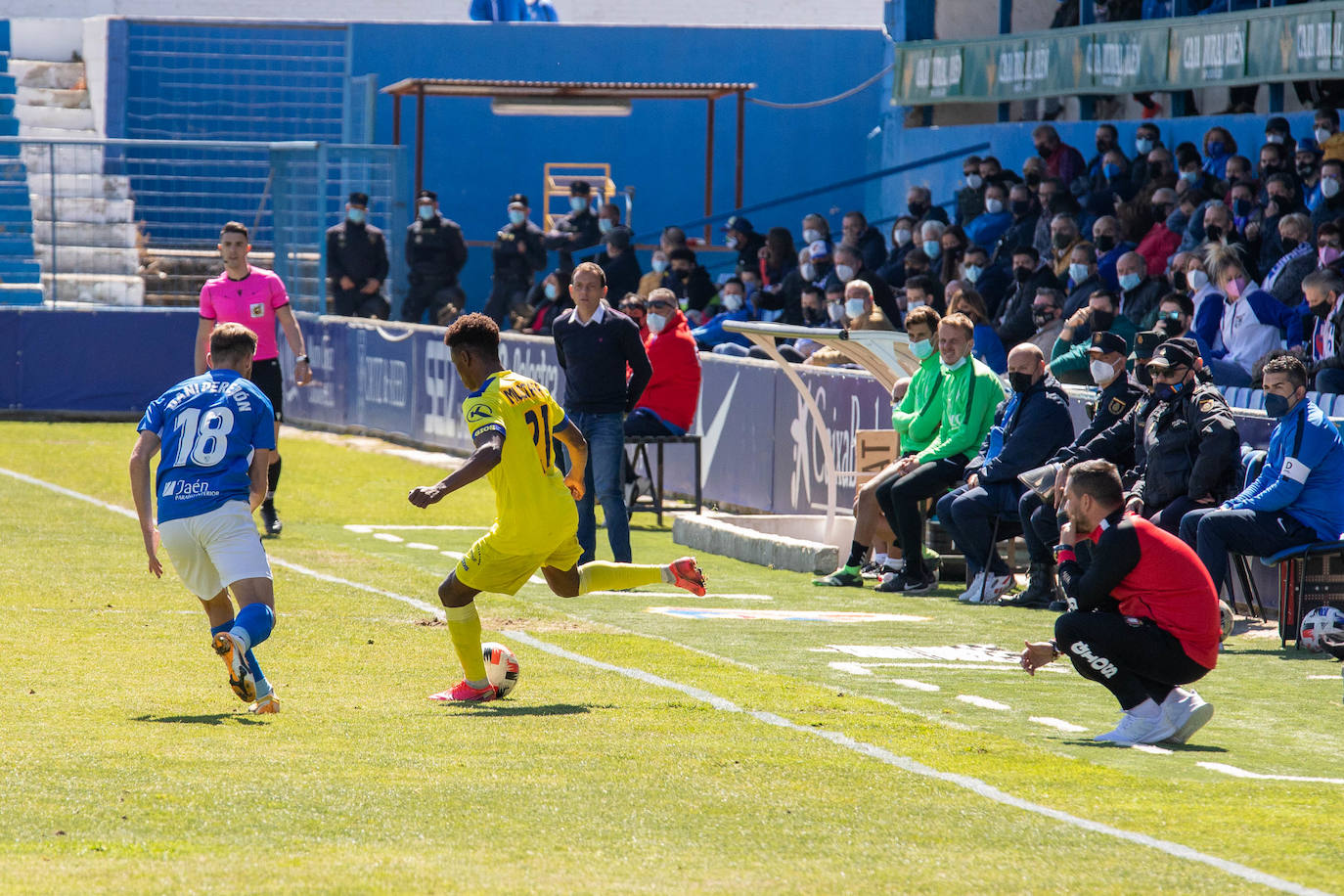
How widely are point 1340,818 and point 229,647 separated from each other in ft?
13.5

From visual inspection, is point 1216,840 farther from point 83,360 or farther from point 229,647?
point 83,360

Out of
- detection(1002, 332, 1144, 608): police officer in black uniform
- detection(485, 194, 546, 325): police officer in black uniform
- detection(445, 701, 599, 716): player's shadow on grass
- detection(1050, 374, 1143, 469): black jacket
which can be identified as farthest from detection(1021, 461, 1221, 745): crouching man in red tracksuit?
detection(485, 194, 546, 325): police officer in black uniform

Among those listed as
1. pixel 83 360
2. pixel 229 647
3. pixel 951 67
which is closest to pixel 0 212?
pixel 83 360

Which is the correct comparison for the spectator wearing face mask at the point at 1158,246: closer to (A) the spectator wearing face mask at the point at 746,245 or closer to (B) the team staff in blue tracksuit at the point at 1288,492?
(A) the spectator wearing face mask at the point at 746,245

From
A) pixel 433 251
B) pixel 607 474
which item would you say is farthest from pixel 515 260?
pixel 607 474

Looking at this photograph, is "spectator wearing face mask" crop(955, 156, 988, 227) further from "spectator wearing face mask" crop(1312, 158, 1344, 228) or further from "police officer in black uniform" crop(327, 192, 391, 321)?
"police officer in black uniform" crop(327, 192, 391, 321)

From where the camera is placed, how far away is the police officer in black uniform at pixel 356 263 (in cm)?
2683

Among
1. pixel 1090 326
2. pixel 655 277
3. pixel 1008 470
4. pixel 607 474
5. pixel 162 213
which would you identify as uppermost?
pixel 162 213

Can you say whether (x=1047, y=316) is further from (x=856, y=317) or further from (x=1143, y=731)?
(x=1143, y=731)

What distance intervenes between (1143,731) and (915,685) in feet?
5.46

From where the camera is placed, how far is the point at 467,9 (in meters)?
41.5

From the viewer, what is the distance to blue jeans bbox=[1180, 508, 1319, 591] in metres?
11.2

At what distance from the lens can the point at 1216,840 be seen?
21.0 feet

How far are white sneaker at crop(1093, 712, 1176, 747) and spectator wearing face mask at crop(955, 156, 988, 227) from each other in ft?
52.0
